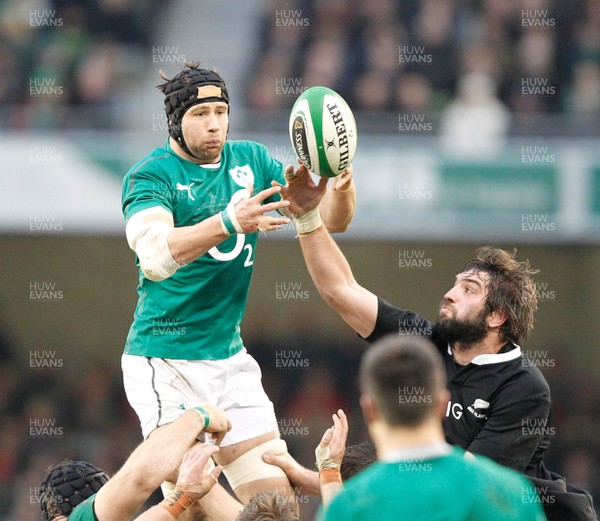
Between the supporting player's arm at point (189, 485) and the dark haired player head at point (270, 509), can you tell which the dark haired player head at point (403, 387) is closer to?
the dark haired player head at point (270, 509)

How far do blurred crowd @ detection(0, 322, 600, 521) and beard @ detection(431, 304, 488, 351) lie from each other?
20.2 ft


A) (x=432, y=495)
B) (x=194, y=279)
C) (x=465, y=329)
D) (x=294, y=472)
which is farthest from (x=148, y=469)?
(x=432, y=495)

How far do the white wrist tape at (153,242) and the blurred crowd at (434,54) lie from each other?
6945 millimetres

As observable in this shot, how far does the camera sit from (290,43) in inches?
518

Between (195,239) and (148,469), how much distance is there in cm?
114

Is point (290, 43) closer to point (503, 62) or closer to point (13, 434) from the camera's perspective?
point (503, 62)

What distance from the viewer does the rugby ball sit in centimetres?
561

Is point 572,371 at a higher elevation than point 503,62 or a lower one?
lower

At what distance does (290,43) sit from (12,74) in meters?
3.12

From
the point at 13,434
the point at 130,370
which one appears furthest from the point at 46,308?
the point at 130,370

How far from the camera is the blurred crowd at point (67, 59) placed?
1173 cm

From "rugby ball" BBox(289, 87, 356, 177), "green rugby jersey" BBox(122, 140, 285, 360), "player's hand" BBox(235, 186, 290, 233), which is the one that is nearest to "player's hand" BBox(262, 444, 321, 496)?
"green rugby jersey" BBox(122, 140, 285, 360)

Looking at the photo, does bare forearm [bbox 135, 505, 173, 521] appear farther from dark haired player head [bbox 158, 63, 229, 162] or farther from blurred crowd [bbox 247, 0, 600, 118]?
blurred crowd [bbox 247, 0, 600, 118]

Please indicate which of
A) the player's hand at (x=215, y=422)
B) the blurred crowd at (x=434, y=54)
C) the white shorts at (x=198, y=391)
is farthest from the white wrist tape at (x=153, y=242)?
the blurred crowd at (x=434, y=54)
